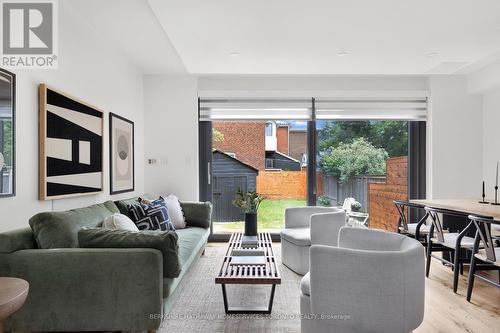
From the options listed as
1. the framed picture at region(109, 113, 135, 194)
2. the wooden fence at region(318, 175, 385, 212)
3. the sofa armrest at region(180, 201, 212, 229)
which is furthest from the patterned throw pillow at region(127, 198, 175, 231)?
the wooden fence at region(318, 175, 385, 212)

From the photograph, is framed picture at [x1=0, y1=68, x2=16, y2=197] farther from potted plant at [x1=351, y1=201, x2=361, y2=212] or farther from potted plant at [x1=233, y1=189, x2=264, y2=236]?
potted plant at [x1=351, y1=201, x2=361, y2=212]

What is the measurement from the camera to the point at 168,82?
17.3 feet

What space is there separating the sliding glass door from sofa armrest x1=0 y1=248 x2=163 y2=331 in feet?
10.9

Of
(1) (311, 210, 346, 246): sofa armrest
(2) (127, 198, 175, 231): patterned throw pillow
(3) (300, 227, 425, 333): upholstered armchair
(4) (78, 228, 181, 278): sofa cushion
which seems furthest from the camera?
(1) (311, 210, 346, 246): sofa armrest

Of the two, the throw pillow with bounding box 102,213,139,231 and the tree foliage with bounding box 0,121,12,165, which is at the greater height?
the tree foliage with bounding box 0,121,12,165

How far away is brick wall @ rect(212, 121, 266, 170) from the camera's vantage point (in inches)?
219

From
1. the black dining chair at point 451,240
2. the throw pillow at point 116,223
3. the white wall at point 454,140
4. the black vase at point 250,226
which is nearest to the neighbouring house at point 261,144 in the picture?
the black vase at point 250,226

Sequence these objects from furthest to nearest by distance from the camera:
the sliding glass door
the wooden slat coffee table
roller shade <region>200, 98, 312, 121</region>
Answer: the sliding glass door → roller shade <region>200, 98, 312, 121</region> → the wooden slat coffee table

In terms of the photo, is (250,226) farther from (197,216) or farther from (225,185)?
(225,185)

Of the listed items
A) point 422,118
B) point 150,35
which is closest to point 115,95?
point 150,35

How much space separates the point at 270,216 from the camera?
18.3 ft

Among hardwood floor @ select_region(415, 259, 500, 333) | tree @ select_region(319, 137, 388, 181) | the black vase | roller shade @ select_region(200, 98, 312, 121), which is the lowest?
hardwood floor @ select_region(415, 259, 500, 333)

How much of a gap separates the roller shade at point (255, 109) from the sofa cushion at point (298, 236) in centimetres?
192

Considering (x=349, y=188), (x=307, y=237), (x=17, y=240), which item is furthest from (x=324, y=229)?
(x=17, y=240)
